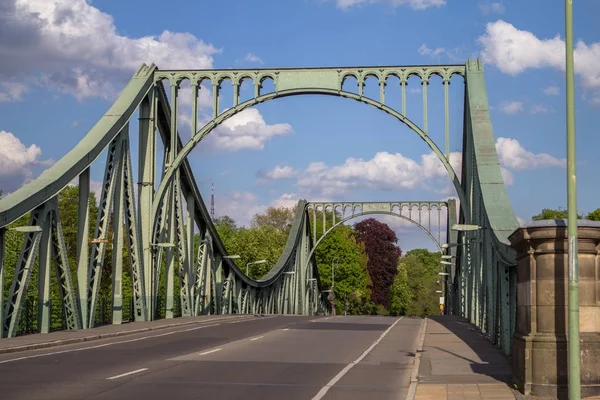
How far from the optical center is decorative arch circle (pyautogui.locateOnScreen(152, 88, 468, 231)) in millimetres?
35781

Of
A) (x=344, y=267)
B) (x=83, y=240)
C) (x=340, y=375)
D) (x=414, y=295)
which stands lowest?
(x=340, y=375)

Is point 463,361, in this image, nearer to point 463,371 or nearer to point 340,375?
point 463,371

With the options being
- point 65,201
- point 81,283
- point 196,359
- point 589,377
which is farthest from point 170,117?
point 65,201

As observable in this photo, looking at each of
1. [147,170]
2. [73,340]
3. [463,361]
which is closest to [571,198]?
[463,361]

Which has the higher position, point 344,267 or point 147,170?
point 147,170

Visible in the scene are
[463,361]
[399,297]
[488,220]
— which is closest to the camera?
[463,361]

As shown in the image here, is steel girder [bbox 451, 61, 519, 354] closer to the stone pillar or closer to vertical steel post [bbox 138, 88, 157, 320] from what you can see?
the stone pillar

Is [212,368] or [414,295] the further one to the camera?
[414,295]

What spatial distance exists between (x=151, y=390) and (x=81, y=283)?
16.5 metres

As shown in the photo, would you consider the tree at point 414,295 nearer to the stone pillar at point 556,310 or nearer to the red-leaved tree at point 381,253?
the red-leaved tree at point 381,253

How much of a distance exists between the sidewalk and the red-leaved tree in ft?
313

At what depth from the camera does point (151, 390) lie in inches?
591

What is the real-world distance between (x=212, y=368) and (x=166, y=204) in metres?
21.1

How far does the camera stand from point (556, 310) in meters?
14.0
